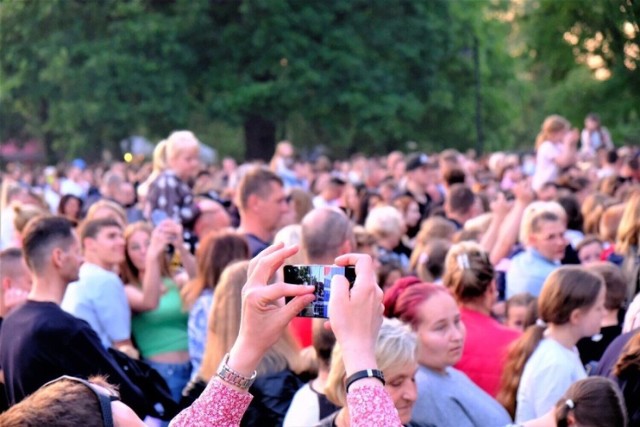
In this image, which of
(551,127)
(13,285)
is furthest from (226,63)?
(13,285)

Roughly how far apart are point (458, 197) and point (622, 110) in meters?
2.05

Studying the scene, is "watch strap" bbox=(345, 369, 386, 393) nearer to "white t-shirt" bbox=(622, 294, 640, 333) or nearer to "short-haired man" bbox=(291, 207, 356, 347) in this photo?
"white t-shirt" bbox=(622, 294, 640, 333)

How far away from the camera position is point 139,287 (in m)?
7.26

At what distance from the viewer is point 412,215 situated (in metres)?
11.1

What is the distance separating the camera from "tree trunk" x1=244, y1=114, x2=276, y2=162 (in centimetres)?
3919

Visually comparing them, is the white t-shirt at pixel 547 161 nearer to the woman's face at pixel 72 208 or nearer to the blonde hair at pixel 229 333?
the woman's face at pixel 72 208

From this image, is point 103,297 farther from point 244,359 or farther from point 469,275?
point 244,359

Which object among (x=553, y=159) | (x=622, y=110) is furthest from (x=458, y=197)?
(x=553, y=159)

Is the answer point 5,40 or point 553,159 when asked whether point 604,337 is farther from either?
point 5,40

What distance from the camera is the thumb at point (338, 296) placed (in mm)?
2590

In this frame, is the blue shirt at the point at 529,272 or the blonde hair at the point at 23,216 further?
the blonde hair at the point at 23,216

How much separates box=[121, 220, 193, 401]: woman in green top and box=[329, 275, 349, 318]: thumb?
428 centimetres

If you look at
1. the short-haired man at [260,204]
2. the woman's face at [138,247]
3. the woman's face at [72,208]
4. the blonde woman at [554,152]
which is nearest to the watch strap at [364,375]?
the woman's face at [138,247]

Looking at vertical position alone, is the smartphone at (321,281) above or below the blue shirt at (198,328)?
above
